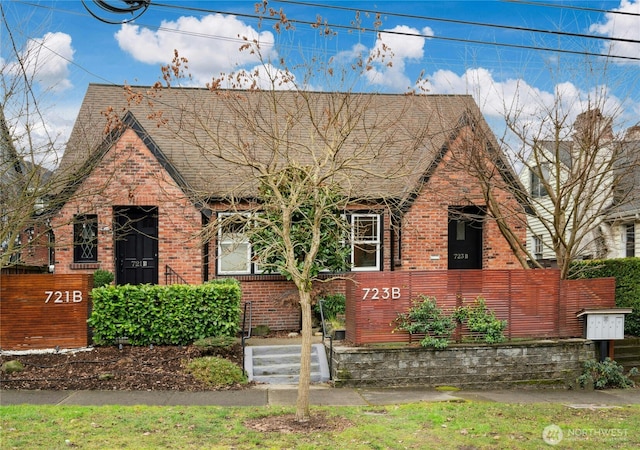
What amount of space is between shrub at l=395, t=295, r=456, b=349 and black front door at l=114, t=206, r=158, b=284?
22.8 ft

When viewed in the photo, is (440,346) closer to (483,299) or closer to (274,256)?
(483,299)

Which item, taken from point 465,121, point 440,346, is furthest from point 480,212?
point 440,346

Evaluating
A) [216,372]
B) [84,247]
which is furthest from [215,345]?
[84,247]

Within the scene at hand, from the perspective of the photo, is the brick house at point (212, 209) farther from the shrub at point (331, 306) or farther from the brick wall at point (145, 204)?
the shrub at point (331, 306)

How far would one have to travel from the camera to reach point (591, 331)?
12.0 m

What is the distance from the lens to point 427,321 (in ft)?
37.9

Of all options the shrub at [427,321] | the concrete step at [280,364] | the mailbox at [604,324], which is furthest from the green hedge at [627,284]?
the concrete step at [280,364]

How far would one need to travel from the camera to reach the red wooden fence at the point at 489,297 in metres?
11.6

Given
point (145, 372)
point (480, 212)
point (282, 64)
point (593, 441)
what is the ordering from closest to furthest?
point (593, 441)
point (282, 64)
point (145, 372)
point (480, 212)

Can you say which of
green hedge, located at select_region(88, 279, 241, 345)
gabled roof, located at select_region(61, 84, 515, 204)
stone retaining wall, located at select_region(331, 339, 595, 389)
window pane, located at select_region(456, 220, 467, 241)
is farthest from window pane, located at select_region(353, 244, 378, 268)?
stone retaining wall, located at select_region(331, 339, 595, 389)

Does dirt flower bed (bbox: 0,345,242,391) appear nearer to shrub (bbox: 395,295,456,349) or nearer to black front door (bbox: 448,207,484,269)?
shrub (bbox: 395,295,456,349)

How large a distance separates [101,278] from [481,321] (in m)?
8.48

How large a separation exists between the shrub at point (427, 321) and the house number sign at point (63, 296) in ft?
20.4

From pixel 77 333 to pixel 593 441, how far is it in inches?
367
